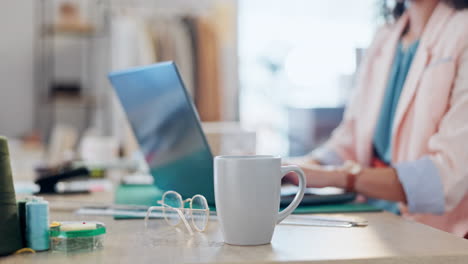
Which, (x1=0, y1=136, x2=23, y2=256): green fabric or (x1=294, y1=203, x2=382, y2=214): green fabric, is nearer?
(x1=0, y1=136, x2=23, y2=256): green fabric

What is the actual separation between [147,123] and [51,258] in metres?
0.49

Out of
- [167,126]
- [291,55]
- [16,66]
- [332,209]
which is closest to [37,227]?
[167,126]

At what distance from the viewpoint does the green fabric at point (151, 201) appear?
3.05 ft

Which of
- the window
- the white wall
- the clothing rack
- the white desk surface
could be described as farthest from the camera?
the window

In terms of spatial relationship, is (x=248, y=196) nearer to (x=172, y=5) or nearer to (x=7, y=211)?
(x=7, y=211)

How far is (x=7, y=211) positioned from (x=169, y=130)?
0.38 meters

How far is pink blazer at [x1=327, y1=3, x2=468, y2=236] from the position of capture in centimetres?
106

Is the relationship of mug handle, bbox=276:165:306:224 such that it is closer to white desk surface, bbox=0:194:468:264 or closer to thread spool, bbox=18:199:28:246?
white desk surface, bbox=0:194:468:264

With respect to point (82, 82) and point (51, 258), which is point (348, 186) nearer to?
point (51, 258)

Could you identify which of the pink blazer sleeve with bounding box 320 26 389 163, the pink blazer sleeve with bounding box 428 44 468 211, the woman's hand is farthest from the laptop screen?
the pink blazer sleeve with bounding box 320 26 389 163

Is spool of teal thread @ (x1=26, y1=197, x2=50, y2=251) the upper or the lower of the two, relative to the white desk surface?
upper

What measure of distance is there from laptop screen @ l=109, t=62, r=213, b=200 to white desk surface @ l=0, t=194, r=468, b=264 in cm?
13

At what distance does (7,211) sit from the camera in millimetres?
617

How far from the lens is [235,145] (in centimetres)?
142
